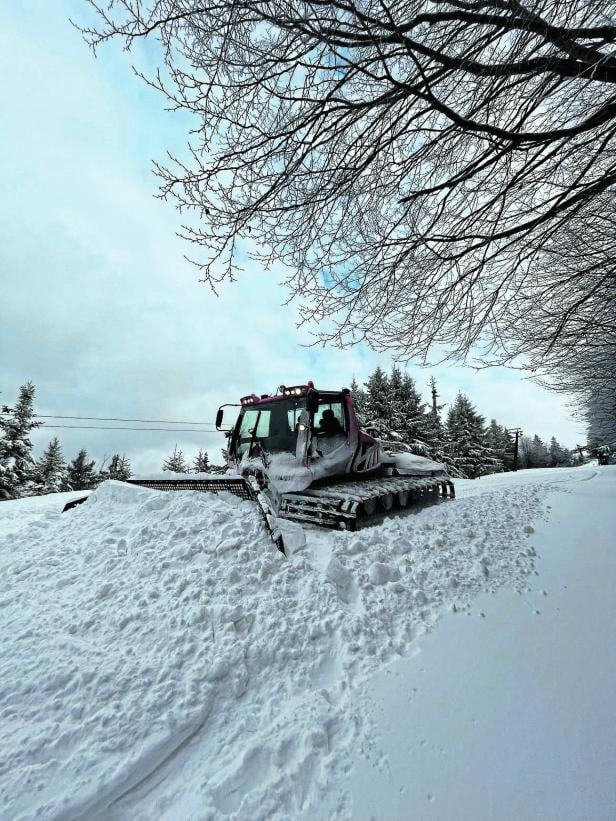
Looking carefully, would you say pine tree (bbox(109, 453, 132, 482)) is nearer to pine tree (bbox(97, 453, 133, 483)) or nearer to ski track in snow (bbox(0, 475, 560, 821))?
pine tree (bbox(97, 453, 133, 483))

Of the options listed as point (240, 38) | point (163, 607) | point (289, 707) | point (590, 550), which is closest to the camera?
point (289, 707)

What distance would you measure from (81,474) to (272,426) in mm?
37626

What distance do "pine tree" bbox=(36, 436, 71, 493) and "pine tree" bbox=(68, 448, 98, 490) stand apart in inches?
93.7

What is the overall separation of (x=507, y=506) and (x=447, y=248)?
15.6 ft

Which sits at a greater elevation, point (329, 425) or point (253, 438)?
point (329, 425)

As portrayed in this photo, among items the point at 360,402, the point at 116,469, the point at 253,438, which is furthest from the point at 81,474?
the point at 253,438

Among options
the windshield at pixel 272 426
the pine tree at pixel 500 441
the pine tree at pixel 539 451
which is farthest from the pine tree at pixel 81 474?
the pine tree at pixel 539 451

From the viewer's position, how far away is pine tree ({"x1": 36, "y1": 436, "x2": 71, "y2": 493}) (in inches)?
1055

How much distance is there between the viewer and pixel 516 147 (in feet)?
12.6

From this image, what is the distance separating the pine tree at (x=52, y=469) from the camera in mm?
26784

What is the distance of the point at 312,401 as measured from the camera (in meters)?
6.13

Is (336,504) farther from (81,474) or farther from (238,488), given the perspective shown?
(81,474)

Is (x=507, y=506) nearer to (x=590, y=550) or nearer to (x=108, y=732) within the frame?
(x=590, y=550)

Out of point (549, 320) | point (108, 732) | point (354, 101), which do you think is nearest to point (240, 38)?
point (354, 101)
